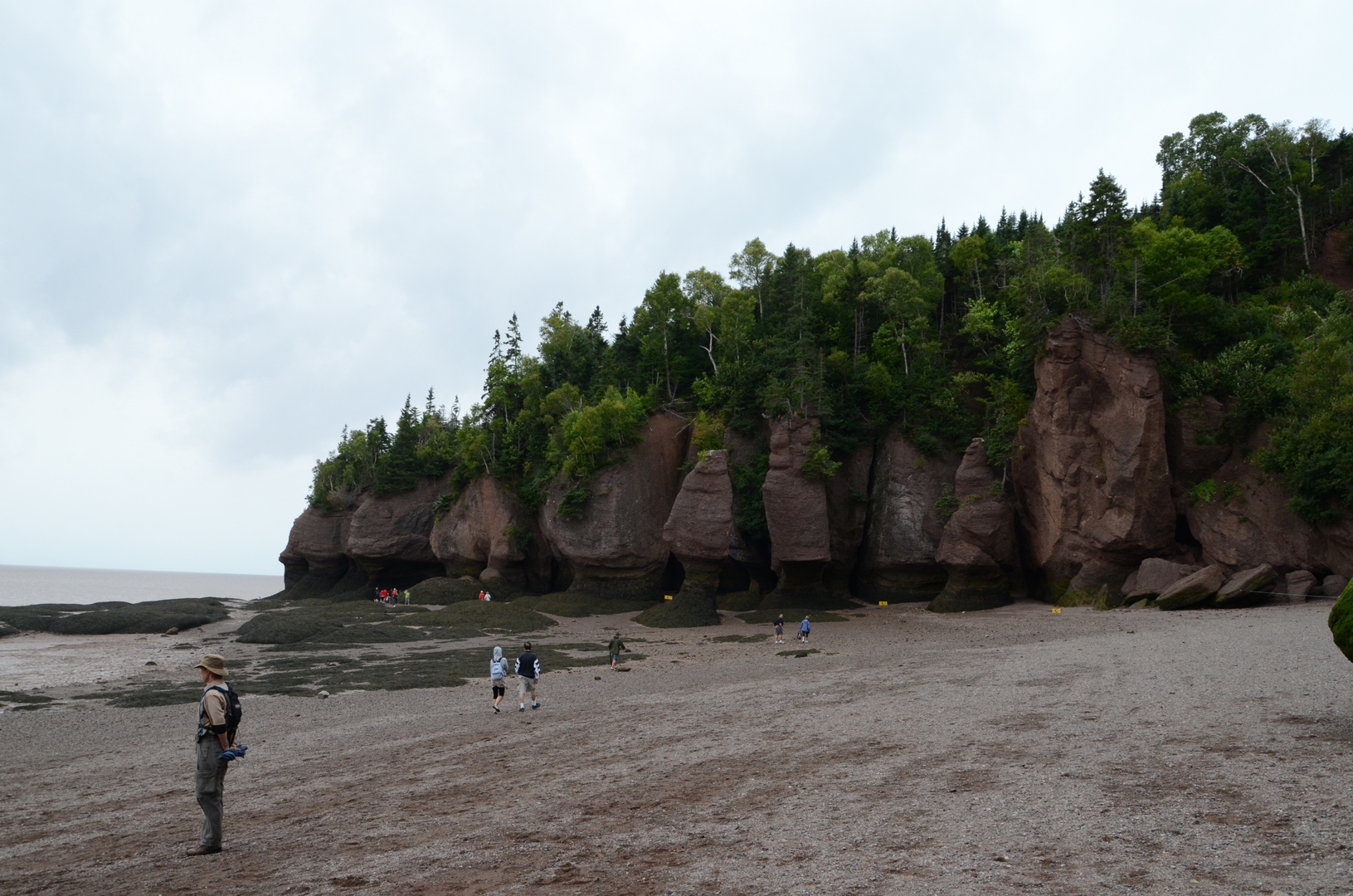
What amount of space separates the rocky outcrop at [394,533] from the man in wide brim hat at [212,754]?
57.9 metres

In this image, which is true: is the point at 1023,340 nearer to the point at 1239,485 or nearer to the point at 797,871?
the point at 1239,485

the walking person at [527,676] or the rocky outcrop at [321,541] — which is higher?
the rocky outcrop at [321,541]

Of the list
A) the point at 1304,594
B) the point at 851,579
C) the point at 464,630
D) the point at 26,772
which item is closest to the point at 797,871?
the point at 26,772

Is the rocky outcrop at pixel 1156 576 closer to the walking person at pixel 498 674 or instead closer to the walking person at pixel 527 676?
the walking person at pixel 527 676

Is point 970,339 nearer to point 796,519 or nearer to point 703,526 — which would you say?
point 796,519

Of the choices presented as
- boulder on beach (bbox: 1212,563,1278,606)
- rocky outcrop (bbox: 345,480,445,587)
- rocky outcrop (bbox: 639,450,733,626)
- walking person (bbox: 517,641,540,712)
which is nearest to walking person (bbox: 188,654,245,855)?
walking person (bbox: 517,641,540,712)

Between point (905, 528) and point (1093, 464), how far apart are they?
11665mm

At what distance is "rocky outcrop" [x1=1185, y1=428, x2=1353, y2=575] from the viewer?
100 feet

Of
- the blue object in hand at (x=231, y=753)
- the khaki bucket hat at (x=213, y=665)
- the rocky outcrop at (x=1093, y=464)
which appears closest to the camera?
the blue object in hand at (x=231, y=753)

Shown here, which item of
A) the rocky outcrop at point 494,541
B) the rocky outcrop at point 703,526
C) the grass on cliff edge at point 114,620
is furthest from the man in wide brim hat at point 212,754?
the rocky outcrop at point 494,541

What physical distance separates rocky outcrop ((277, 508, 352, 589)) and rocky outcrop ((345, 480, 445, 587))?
4486 mm

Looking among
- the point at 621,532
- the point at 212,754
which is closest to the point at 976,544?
the point at 621,532

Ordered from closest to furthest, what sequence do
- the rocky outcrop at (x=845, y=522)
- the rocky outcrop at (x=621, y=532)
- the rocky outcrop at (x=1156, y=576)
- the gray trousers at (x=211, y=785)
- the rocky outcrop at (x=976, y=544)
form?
the gray trousers at (x=211, y=785), the rocky outcrop at (x=1156, y=576), the rocky outcrop at (x=976, y=544), the rocky outcrop at (x=845, y=522), the rocky outcrop at (x=621, y=532)

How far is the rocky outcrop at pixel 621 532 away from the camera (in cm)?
5000
